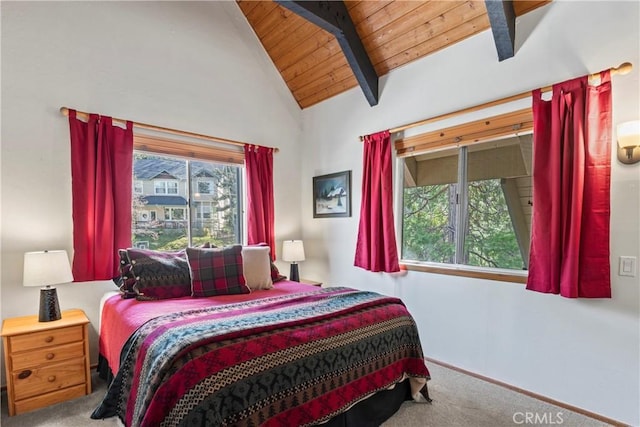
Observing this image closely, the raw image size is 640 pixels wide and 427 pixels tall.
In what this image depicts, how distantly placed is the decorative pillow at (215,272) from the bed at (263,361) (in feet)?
0.60

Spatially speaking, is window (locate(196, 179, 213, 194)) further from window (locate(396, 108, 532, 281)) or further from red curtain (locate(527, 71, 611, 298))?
red curtain (locate(527, 71, 611, 298))

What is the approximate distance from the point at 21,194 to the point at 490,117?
365 centimetres

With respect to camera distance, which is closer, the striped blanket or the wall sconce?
the striped blanket

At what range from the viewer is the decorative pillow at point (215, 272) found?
2438 mm

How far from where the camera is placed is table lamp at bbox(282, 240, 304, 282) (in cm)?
357

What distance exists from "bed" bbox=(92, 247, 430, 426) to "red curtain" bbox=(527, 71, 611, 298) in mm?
1069

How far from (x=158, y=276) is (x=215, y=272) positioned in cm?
41

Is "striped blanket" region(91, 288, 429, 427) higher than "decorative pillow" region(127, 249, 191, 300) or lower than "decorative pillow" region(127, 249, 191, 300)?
lower

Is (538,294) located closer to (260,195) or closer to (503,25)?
(503,25)

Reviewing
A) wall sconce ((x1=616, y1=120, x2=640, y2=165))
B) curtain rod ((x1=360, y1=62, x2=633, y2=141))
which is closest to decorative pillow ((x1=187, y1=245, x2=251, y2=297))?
curtain rod ((x1=360, y1=62, x2=633, y2=141))

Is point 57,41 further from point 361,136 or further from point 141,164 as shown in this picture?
point 361,136

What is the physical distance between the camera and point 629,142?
1.86 m

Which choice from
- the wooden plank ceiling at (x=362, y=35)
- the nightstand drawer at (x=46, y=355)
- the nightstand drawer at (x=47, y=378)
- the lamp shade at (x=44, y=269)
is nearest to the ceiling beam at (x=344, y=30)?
the wooden plank ceiling at (x=362, y=35)

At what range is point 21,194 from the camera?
235 cm
